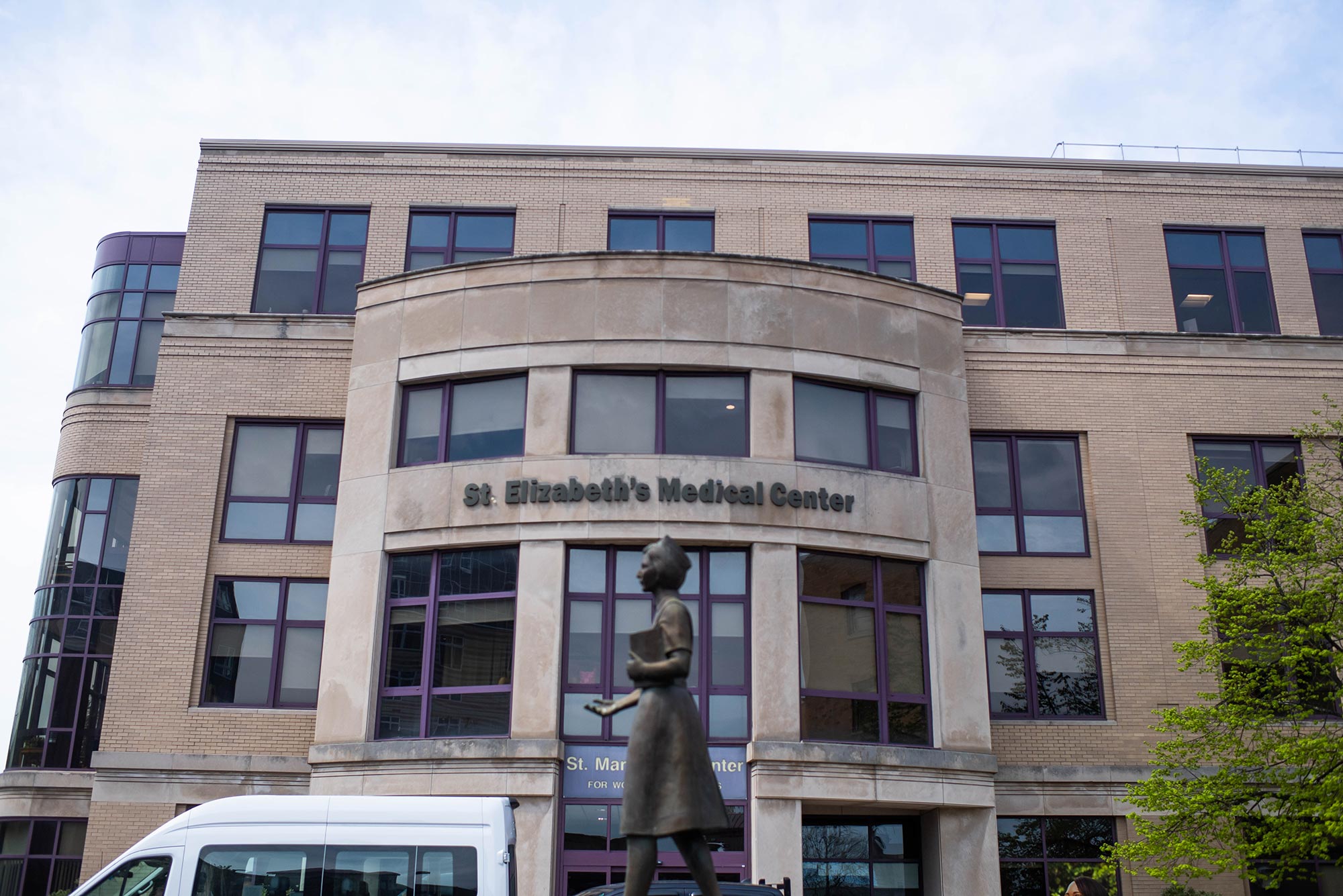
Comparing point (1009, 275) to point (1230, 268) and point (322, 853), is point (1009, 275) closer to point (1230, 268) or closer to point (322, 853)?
point (1230, 268)

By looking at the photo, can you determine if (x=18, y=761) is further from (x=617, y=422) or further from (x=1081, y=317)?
(x=1081, y=317)

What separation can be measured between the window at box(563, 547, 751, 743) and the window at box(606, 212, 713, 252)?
7.89 meters

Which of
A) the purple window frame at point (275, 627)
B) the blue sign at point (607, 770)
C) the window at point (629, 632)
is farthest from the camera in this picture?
the purple window frame at point (275, 627)

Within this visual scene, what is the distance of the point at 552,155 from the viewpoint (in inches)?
1025

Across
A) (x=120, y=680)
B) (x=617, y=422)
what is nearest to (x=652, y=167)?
(x=617, y=422)

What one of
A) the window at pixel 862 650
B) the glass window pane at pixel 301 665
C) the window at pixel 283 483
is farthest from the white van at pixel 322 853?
the window at pixel 283 483

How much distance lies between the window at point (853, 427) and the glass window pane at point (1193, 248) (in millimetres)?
8391

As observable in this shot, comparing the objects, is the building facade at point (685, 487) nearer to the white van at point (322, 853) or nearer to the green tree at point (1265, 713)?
the green tree at point (1265, 713)

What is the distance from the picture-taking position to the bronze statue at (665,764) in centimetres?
816

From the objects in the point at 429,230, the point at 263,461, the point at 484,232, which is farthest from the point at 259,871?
the point at 429,230

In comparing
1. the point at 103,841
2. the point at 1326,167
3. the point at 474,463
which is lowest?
the point at 103,841

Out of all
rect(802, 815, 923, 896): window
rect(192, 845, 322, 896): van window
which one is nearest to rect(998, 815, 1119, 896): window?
rect(802, 815, 923, 896): window

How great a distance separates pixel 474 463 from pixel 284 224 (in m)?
8.64

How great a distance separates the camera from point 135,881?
515 inches
